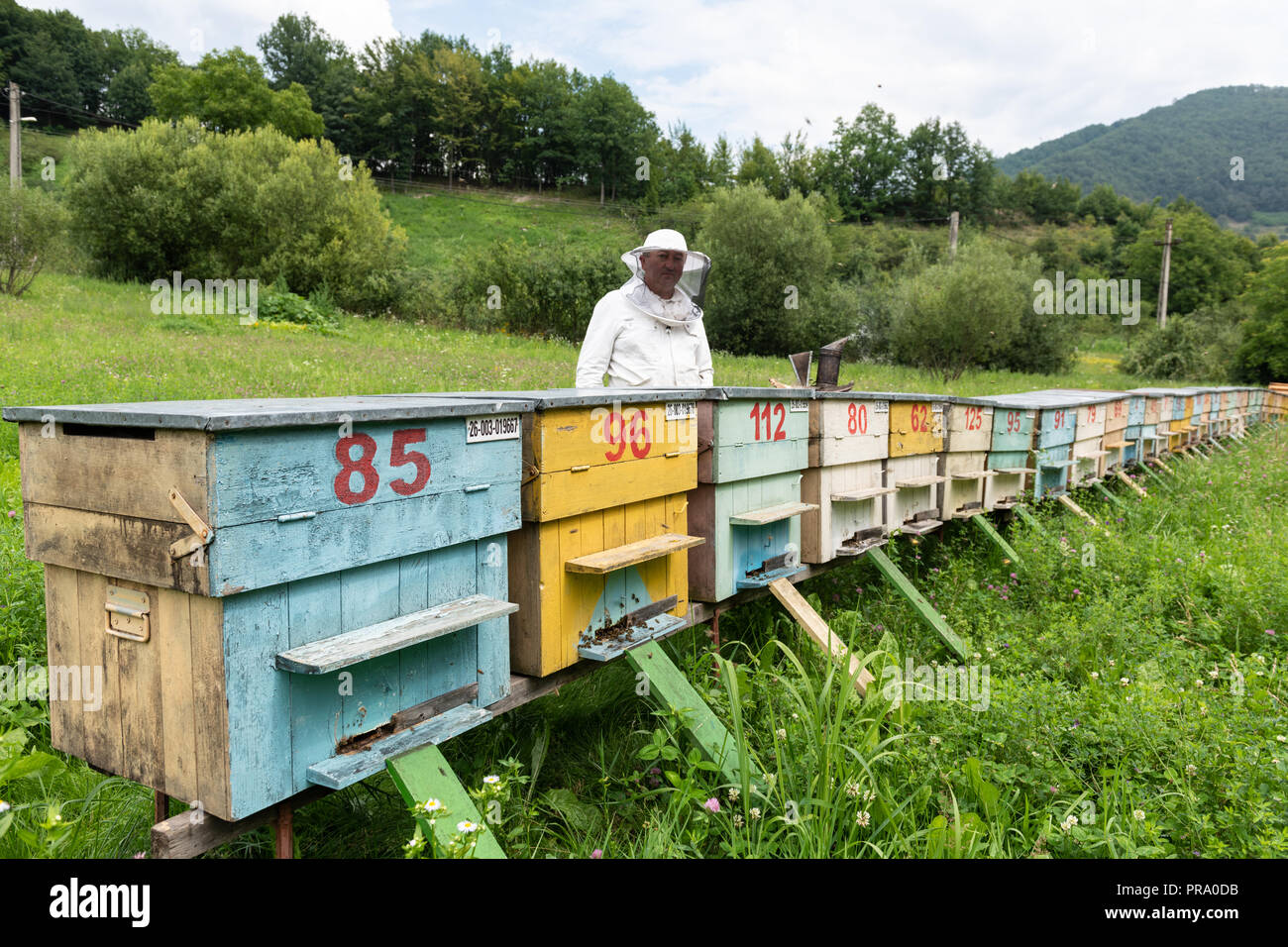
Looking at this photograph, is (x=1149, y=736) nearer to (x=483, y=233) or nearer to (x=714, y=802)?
(x=714, y=802)

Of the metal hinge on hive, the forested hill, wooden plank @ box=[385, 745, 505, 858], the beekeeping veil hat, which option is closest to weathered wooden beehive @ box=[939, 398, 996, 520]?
the beekeeping veil hat

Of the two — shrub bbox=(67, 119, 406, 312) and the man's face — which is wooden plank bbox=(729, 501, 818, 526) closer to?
the man's face

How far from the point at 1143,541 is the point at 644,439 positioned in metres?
5.06

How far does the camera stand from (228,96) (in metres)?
46.9

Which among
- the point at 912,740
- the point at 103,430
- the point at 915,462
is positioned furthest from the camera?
the point at 915,462

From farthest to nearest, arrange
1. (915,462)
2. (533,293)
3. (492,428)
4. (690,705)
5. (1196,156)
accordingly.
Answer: (1196,156), (533,293), (915,462), (690,705), (492,428)

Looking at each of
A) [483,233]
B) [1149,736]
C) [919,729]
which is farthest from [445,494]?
[483,233]

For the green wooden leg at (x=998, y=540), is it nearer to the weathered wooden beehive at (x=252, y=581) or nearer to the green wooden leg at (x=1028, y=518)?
the green wooden leg at (x=1028, y=518)

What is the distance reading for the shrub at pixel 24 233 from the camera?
15117 mm

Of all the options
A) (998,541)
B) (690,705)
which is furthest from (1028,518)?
(690,705)

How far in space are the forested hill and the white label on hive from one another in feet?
382

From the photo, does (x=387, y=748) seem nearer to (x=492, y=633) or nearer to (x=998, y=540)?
(x=492, y=633)

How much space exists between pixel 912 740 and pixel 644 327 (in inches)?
102

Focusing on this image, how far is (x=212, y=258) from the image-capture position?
2334cm
